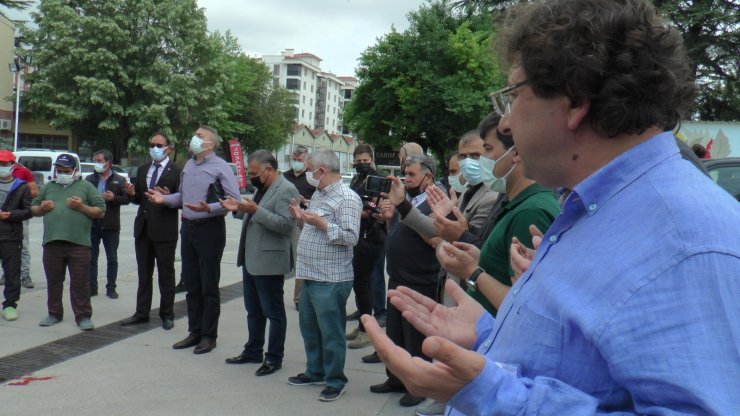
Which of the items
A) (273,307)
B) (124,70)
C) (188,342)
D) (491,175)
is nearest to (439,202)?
(491,175)

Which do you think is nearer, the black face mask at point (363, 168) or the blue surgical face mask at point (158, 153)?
the black face mask at point (363, 168)

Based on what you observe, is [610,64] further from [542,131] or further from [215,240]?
[215,240]

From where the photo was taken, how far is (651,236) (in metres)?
1.07

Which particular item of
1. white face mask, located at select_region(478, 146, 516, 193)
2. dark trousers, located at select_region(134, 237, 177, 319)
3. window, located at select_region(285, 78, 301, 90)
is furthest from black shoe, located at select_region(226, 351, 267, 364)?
window, located at select_region(285, 78, 301, 90)

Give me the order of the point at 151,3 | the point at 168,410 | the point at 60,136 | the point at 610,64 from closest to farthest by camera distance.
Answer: the point at 610,64
the point at 168,410
the point at 151,3
the point at 60,136

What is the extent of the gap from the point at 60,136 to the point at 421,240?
4541 cm

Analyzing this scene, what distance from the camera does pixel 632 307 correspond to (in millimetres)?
1032

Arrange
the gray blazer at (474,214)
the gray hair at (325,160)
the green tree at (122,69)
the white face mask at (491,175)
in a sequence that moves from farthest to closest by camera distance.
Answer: the green tree at (122,69), the gray hair at (325,160), the gray blazer at (474,214), the white face mask at (491,175)

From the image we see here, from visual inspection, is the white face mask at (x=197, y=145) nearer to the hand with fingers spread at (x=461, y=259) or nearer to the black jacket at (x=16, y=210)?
the black jacket at (x=16, y=210)

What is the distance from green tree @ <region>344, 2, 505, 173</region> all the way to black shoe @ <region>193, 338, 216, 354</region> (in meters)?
21.7

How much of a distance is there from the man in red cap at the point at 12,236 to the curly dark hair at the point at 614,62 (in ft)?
24.7

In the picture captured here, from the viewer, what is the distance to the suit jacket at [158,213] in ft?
23.7

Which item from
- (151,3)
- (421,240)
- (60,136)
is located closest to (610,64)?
(421,240)

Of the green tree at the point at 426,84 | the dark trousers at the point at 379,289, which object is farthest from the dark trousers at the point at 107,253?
the green tree at the point at 426,84
